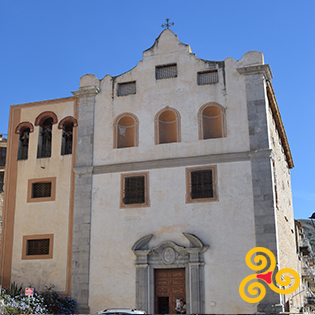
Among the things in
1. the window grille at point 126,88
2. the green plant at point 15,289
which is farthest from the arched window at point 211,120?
the green plant at point 15,289

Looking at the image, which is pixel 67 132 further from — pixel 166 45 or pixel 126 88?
pixel 166 45

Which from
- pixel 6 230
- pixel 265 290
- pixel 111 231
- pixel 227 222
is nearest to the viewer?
pixel 265 290

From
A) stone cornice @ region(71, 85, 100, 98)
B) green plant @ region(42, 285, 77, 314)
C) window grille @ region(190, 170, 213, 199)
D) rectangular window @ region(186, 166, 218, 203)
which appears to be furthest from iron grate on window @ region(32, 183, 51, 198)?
window grille @ region(190, 170, 213, 199)

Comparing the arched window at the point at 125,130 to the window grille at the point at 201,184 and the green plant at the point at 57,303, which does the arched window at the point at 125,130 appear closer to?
the window grille at the point at 201,184

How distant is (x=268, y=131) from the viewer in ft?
71.1

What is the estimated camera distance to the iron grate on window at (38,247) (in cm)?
2352

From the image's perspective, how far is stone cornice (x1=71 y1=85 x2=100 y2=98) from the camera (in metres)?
24.9

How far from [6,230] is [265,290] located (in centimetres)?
1340

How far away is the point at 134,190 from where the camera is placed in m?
22.7

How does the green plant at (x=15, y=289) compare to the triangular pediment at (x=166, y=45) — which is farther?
the triangular pediment at (x=166, y=45)

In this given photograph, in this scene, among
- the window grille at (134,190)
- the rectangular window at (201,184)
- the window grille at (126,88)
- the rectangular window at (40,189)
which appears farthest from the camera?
the window grille at (126,88)

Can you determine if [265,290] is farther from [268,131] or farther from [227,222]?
[268,131]

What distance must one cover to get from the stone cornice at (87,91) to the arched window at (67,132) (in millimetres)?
1351

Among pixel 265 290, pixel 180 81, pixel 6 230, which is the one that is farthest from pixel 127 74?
pixel 265 290
